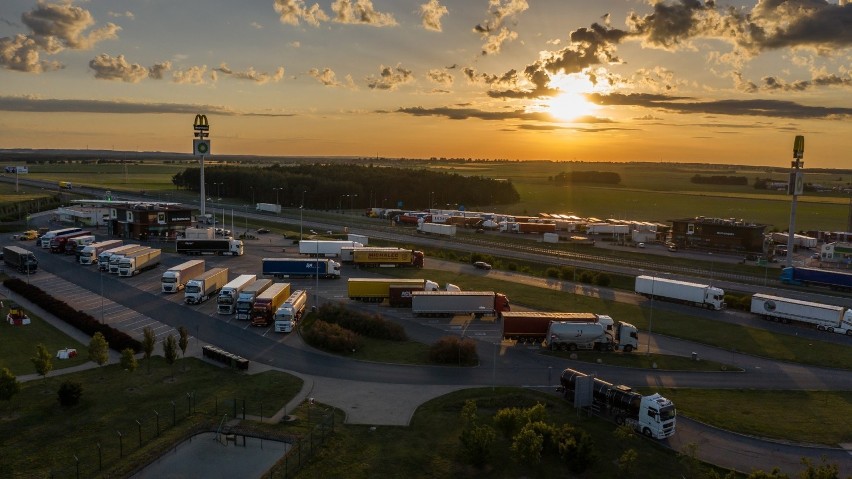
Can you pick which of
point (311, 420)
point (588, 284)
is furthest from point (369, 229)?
point (311, 420)

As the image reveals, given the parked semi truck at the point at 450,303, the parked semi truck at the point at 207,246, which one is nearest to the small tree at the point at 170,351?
the parked semi truck at the point at 450,303

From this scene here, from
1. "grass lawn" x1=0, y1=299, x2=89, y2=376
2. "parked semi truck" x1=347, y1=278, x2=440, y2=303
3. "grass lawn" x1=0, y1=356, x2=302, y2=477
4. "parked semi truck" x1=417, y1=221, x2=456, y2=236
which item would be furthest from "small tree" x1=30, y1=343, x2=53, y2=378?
"parked semi truck" x1=417, y1=221, x2=456, y2=236

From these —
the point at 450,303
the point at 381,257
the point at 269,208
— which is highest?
the point at 269,208

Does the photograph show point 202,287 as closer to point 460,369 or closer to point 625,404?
point 460,369

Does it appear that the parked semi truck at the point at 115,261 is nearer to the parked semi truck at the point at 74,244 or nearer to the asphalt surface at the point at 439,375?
the asphalt surface at the point at 439,375

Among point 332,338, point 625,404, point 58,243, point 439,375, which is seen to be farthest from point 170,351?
point 58,243

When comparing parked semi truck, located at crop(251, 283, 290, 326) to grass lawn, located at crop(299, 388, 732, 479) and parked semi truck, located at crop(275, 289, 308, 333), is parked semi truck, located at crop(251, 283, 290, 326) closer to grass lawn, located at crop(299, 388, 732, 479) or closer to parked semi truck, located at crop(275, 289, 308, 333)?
parked semi truck, located at crop(275, 289, 308, 333)
